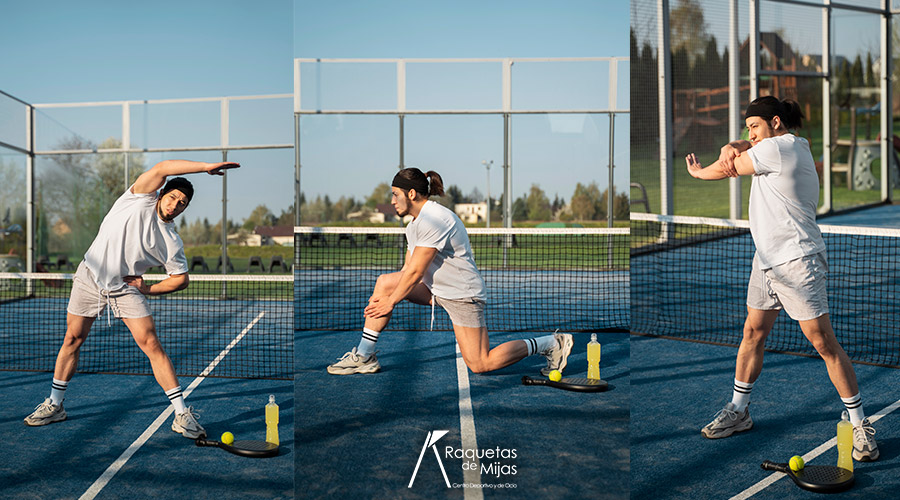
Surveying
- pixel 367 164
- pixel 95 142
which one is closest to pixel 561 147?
pixel 367 164

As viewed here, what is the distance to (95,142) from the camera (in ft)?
21.4

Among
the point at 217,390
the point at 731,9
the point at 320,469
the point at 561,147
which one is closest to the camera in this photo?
the point at 320,469

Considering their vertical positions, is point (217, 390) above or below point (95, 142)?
below

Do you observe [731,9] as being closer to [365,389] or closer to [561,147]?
[561,147]

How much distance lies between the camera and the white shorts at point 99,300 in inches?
154

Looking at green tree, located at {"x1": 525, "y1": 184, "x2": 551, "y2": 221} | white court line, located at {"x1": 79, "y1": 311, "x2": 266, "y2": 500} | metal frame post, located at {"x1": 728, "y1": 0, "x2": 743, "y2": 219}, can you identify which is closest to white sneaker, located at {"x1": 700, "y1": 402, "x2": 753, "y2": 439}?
white court line, located at {"x1": 79, "y1": 311, "x2": 266, "y2": 500}

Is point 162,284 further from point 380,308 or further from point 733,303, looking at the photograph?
point 733,303

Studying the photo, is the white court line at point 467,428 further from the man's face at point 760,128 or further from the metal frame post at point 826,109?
the metal frame post at point 826,109

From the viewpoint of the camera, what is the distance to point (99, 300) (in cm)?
397

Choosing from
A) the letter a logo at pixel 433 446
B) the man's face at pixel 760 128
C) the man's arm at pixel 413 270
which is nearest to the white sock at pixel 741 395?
the man's face at pixel 760 128

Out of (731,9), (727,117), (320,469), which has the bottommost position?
(320,469)

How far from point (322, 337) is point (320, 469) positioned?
2595mm

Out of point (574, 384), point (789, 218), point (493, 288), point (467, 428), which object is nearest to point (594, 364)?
point (574, 384)

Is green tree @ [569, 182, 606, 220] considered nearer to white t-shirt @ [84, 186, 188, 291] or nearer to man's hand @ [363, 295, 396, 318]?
man's hand @ [363, 295, 396, 318]
